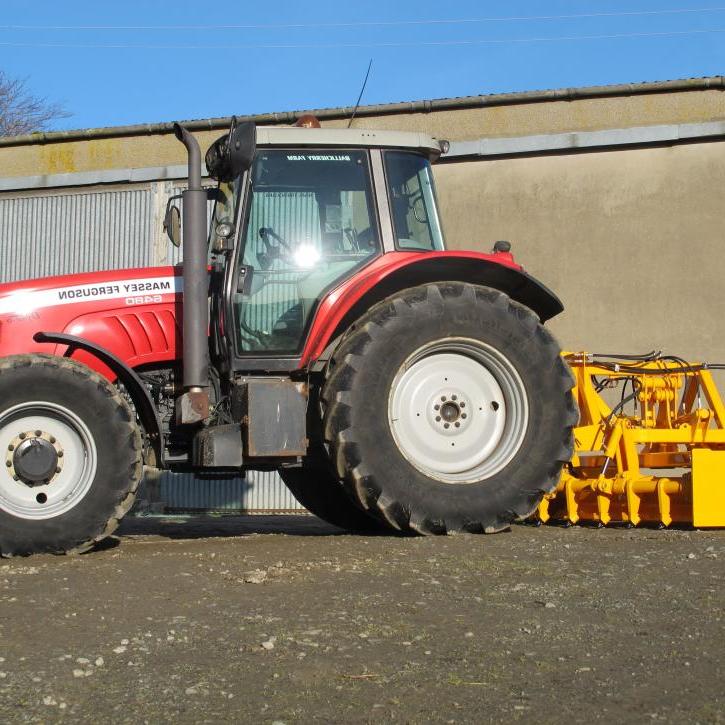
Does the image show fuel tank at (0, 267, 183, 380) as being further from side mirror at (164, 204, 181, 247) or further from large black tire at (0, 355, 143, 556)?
large black tire at (0, 355, 143, 556)

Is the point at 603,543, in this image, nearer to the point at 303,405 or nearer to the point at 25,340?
the point at 303,405

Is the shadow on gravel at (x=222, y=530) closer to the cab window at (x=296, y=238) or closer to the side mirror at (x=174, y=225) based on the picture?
the cab window at (x=296, y=238)

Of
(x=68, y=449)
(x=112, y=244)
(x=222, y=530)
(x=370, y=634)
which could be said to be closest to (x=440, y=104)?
(x=112, y=244)

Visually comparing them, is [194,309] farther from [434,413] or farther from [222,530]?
[222,530]

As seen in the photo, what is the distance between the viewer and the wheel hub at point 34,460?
17.9ft

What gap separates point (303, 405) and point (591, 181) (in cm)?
722

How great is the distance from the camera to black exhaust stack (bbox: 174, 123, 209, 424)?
5.92m

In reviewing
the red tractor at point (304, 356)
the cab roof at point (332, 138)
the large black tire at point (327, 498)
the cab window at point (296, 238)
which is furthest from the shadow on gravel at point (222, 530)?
the cab roof at point (332, 138)

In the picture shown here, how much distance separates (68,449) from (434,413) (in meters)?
1.98

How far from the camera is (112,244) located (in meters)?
13.4

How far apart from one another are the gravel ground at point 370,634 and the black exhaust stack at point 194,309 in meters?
0.86

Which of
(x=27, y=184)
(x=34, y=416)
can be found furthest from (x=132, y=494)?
(x=27, y=184)

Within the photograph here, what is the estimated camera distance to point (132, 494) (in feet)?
18.0

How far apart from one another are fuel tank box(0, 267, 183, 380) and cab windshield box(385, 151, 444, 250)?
4.41ft
